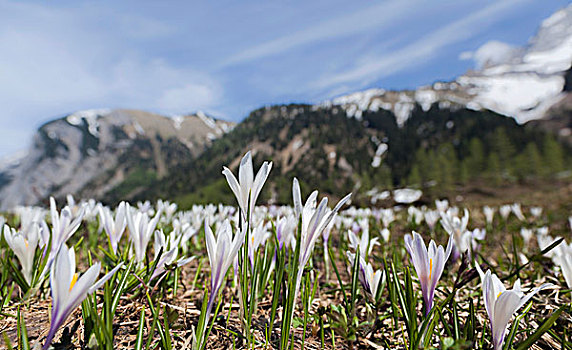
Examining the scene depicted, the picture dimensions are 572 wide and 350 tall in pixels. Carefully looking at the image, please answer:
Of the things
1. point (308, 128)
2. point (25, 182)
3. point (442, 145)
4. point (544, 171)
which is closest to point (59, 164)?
point (25, 182)

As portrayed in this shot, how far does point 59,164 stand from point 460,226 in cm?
17000

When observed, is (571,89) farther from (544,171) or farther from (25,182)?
(25,182)

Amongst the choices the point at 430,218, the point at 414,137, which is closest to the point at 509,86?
the point at 414,137

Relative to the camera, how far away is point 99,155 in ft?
518

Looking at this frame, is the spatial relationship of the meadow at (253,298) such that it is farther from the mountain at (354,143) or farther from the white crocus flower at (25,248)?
the mountain at (354,143)

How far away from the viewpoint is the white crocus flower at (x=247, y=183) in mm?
970

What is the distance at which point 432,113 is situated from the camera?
371 ft

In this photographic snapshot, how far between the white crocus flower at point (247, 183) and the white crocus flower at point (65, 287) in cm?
41

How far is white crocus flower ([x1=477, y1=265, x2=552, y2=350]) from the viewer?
2.69 feet

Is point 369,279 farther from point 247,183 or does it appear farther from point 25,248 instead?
point 25,248

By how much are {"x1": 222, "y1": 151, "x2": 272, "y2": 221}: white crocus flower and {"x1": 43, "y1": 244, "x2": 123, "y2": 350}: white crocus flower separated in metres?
0.41

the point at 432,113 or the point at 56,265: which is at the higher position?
the point at 432,113

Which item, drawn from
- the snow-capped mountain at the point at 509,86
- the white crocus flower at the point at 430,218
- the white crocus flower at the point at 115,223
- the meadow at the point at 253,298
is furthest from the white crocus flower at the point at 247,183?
the snow-capped mountain at the point at 509,86

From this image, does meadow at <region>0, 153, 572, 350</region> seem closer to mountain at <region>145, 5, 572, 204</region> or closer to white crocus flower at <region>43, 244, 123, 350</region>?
white crocus flower at <region>43, 244, 123, 350</region>
